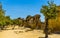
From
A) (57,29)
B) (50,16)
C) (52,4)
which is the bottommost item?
(57,29)

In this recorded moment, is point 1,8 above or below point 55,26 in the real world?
above

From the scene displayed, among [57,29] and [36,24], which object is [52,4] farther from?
[36,24]

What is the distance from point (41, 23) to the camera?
61469 millimetres

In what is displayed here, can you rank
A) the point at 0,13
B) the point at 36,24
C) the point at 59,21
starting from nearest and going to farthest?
the point at 59,21, the point at 0,13, the point at 36,24

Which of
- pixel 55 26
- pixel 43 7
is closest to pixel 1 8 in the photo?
pixel 55 26

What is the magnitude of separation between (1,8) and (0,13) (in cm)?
298

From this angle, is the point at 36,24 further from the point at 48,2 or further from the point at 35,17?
the point at 48,2

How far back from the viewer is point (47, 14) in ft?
79.8

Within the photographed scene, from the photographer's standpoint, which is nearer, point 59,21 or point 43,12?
point 43,12

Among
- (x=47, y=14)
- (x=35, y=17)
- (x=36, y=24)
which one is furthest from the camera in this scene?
(x=35, y=17)

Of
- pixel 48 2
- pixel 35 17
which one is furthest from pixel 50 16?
pixel 35 17

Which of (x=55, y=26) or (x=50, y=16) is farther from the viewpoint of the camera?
(x=55, y=26)

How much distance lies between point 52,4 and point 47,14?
170 cm

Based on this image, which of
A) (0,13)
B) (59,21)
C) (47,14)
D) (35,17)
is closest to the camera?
(47,14)
